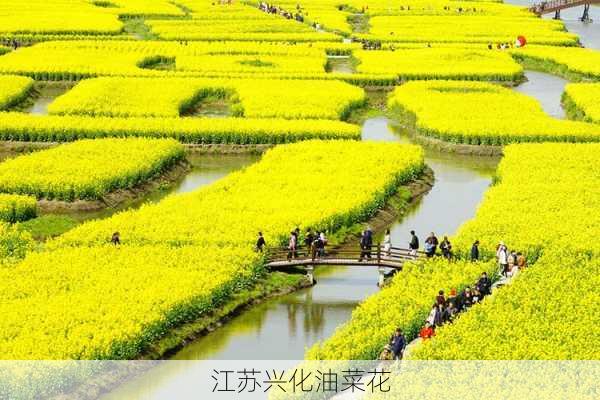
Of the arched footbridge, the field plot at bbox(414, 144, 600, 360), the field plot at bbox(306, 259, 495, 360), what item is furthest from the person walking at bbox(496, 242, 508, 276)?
the arched footbridge

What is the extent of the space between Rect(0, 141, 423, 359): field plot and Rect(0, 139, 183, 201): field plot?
3.30 m

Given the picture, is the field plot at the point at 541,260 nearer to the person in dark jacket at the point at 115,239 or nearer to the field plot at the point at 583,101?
the field plot at the point at 583,101

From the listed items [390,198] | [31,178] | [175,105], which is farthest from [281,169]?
[175,105]

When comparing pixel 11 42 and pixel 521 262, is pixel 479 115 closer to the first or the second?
pixel 521 262

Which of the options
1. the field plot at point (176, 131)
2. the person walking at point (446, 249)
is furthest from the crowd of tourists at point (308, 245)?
the field plot at point (176, 131)

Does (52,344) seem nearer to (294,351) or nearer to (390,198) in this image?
(294,351)

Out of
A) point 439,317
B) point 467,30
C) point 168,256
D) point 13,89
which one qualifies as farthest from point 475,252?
point 467,30

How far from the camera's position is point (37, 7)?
93.1 metres

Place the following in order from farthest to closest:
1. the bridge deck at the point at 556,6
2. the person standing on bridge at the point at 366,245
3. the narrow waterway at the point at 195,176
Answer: the bridge deck at the point at 556,6 → the narrow waterway at the point at 195,176 → the person standing on bridge at the point at 366,245

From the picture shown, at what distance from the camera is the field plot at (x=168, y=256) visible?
22.0 meters

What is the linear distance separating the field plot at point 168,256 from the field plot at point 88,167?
3.30 m

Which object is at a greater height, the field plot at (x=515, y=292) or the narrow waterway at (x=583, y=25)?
the narrow waterway at (x=583, y=25)

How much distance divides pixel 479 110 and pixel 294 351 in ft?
95.4

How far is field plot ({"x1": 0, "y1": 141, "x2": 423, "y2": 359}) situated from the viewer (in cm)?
2197
